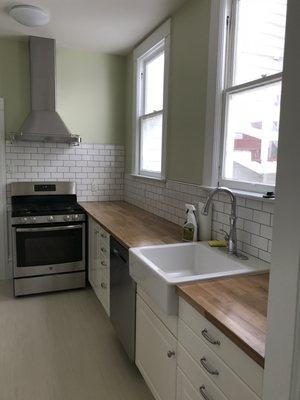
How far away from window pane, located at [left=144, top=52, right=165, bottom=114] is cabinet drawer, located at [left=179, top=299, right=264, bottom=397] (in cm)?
222

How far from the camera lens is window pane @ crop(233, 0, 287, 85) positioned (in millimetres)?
1618

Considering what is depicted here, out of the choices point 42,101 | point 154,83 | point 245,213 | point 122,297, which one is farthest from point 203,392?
point 42,101

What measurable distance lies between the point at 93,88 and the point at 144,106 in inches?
29.2

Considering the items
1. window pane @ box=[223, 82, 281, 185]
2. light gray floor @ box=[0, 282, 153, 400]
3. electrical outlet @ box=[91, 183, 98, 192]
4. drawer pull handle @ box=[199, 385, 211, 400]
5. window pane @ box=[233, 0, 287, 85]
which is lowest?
light gray floor @ box=[0, 282, 153, 400]

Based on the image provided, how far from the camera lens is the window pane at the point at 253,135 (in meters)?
1.66

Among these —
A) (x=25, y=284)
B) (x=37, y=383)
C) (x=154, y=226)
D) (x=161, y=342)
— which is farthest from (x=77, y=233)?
(x=161, y=342)

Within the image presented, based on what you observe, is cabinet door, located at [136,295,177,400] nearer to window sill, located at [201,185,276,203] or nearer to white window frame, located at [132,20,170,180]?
window sill, located at [201,185,276,203]

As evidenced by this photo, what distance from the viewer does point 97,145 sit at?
3818 mm

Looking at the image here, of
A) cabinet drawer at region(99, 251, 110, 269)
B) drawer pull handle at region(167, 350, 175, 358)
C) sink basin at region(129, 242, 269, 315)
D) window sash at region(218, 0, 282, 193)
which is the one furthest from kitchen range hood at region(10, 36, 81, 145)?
drawer pull handle at region(167, 350, 175, 358)

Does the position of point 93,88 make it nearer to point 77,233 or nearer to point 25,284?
point 77,233

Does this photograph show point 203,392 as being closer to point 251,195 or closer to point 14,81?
point 251,195

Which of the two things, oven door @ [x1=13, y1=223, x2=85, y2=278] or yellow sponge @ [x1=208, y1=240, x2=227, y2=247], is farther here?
oven door @ [x1=13, y1=223, x2=85, y2=278]

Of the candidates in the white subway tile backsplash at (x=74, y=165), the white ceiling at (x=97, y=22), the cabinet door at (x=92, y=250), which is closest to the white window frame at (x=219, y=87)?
the white ceiling at (x=97, y=22)

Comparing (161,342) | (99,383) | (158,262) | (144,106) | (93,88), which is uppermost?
(93,88)
